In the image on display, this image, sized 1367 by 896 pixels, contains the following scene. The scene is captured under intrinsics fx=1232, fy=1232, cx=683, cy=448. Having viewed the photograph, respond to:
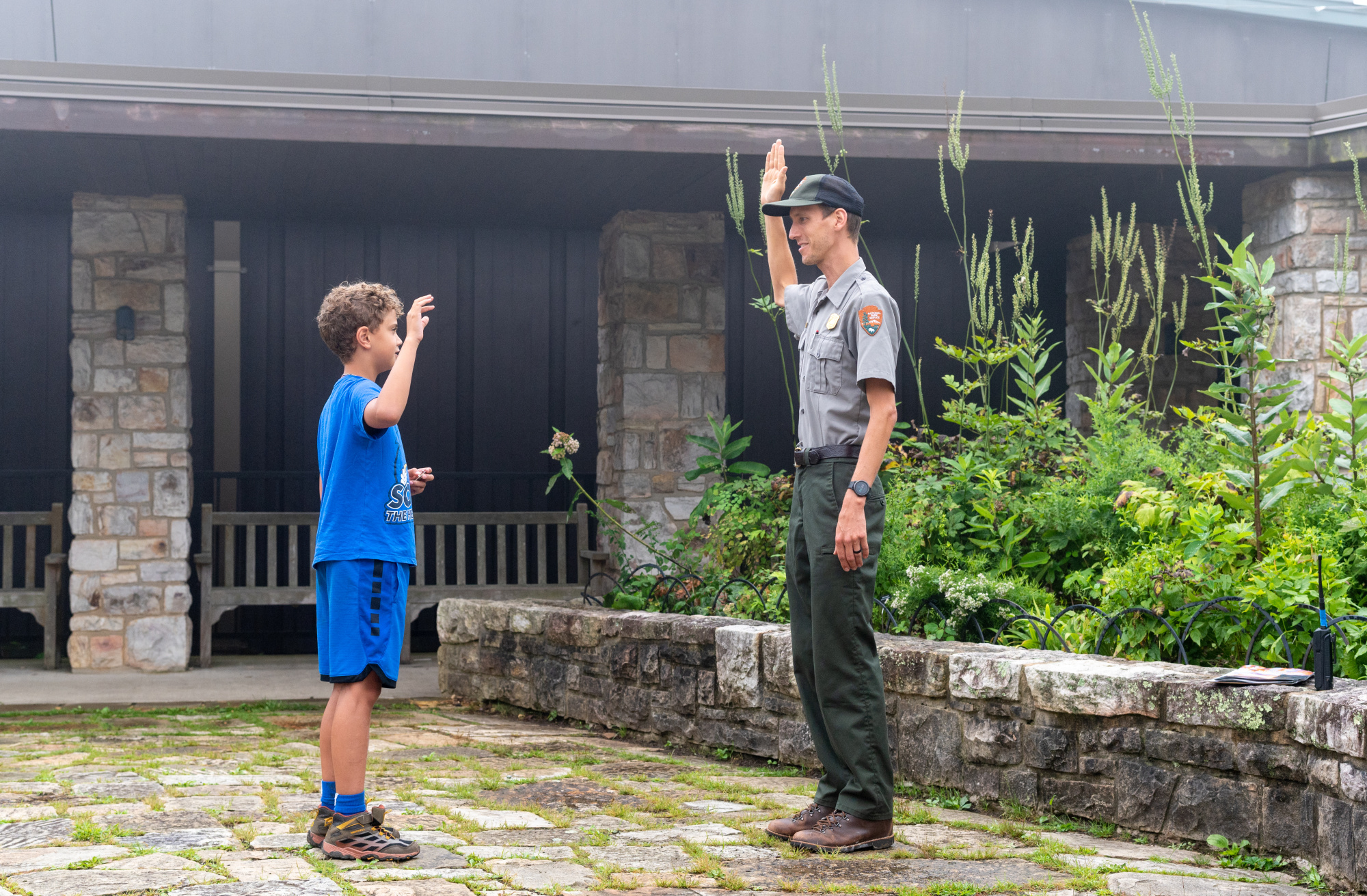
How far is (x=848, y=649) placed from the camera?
3061mm

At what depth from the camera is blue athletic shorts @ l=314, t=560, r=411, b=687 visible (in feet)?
9.73

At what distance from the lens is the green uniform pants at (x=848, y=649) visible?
304 centimetres

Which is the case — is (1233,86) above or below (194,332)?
above

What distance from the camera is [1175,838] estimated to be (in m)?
3.11

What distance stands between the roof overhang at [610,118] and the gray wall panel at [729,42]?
314 cm

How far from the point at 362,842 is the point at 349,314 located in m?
1.28

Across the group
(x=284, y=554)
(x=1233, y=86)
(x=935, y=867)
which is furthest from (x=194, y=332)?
(x=1233, y=86)

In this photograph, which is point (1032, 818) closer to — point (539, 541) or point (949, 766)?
point (949, 766)

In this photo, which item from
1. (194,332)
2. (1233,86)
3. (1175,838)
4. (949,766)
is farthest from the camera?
(1233,86)

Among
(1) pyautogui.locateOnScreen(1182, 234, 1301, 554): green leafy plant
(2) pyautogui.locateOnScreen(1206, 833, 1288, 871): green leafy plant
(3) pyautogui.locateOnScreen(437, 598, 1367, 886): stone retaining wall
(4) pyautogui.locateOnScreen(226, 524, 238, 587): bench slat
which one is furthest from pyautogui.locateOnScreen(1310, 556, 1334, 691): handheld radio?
(4) pyautogui.locateOnScreen(226, 524, 238, 587): bench slat

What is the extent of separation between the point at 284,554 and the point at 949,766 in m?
5.99

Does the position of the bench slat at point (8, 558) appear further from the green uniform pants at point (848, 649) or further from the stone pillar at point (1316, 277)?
the stone pillar at point (1316, 277)

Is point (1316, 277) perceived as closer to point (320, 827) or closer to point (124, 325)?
point (320, 827)

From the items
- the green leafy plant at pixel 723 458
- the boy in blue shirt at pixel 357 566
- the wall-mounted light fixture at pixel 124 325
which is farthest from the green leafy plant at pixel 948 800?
the wall-mounted light fixture at pixel 124 325
